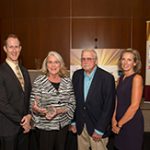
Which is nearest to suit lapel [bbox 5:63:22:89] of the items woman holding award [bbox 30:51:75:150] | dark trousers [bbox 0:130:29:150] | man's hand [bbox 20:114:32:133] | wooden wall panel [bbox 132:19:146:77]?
woman holding award [bbox 30:51:75:150]

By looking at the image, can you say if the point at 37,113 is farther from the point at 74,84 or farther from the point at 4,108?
the point at 74,84

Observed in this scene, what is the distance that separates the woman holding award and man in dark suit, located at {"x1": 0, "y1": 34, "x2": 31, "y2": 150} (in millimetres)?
83

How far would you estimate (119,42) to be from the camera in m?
6.22

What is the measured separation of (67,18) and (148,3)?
1.87 meters

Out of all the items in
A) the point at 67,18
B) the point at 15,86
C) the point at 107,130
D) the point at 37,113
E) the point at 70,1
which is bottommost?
the point at 107,130

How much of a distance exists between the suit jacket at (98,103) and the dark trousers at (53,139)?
0.21 m

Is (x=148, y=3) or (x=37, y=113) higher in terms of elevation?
(x=148, y=3)

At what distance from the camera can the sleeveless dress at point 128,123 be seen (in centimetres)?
233

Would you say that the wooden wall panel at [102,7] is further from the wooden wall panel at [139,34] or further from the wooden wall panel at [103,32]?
the wooden wall panel at [139,34]

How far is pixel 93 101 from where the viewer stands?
2379mm

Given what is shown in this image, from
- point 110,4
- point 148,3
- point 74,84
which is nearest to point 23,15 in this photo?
point 110,4

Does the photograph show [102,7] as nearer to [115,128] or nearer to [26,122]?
[115,128]

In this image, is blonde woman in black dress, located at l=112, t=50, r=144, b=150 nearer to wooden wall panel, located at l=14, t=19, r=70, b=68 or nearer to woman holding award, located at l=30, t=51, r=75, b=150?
woman holding award, located at l=30, t=51, r=75, b=150

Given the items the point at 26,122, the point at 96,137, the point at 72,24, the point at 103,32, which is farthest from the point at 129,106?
the point at 72,24
